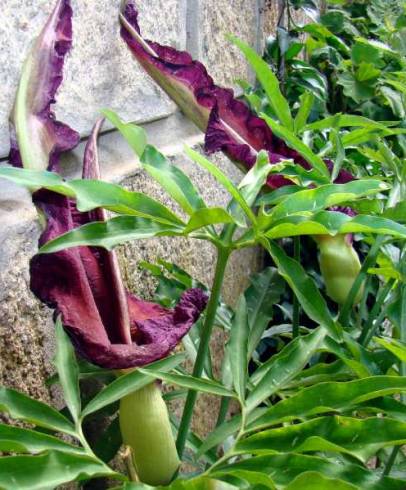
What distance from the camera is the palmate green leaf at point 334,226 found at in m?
0.41

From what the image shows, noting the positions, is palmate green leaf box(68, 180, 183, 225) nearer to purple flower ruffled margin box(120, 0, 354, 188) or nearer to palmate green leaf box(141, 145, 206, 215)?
palmate green leaf box(141, 145, 206, 215)

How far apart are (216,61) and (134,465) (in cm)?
69

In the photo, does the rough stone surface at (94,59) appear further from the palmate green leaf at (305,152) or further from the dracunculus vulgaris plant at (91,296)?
the palmate green leaf at (305,152)

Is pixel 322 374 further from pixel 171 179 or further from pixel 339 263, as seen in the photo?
pixel 171 179

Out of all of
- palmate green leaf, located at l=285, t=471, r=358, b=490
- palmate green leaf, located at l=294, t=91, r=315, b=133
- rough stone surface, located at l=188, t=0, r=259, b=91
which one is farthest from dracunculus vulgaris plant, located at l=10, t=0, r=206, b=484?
rough stone surface, located at l=188, t=0, r=259, b=91

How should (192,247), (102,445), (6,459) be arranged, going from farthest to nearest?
(192,247)
(102,445)
(6,459)

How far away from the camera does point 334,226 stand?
1.36 feet

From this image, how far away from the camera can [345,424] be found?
0.43 m

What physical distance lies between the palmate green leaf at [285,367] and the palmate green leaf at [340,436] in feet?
0.14

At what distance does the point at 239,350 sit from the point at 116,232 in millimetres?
157

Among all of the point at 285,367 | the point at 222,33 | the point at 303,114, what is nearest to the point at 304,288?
the point at 285,367

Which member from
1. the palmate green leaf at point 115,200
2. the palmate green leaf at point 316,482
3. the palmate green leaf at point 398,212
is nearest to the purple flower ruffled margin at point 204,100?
the palmate green leaf at point 398,212

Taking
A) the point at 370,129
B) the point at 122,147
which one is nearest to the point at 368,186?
the point at 370,129

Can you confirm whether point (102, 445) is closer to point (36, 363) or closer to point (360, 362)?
point (36, 363)
